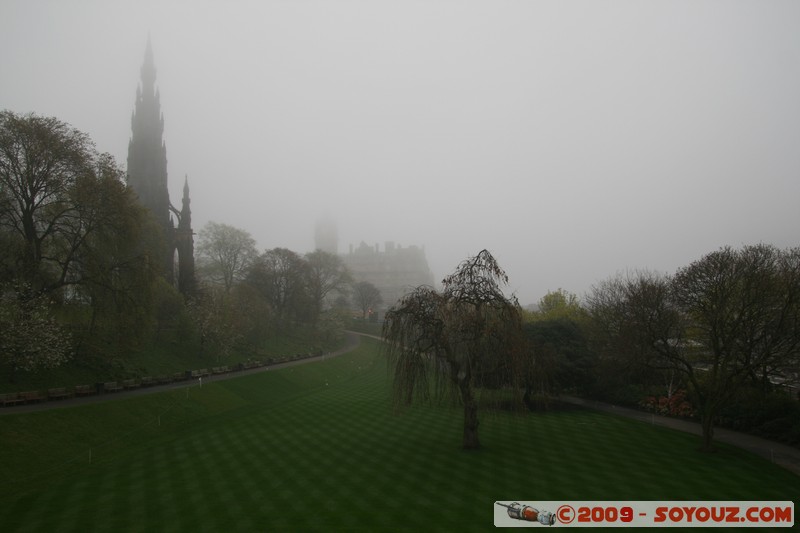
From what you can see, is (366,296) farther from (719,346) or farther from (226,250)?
(719,346)

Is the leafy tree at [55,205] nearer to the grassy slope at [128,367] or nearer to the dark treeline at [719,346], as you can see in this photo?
the grassy slope at [128,367]

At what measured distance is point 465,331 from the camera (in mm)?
20516

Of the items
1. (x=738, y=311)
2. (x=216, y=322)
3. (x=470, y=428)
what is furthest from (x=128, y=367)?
(x=738, y=311)

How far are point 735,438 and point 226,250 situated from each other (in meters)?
68.8

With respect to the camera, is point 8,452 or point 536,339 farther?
point 536,339

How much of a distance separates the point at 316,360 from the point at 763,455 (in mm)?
44006

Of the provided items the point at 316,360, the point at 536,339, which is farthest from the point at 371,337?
the point at 536,339

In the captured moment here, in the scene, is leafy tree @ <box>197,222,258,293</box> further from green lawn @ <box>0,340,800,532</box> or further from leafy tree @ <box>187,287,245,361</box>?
green lawn @ <box>0,340,800,532</box>

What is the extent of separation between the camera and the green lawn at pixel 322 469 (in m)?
14.8

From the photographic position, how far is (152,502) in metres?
15.8

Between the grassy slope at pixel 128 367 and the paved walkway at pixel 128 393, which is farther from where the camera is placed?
the grassy slope at pixel 128 367

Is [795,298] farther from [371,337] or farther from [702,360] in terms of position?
[371,337]

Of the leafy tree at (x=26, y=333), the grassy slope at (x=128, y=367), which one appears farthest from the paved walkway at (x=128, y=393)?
the leafy tree at (x=26, y=333)

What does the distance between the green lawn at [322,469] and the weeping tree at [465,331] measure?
11.4 ft
